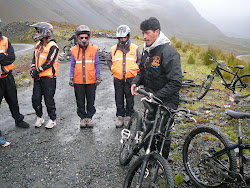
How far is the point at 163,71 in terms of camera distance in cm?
318

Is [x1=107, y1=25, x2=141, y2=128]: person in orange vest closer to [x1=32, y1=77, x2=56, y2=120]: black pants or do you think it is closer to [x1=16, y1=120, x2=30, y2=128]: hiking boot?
[x1=32, y1=77, x2=56, y2=120]: black pants

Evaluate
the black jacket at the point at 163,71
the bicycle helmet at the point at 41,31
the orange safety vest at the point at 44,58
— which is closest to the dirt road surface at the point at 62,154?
the orange safety vest at the point at 44,58

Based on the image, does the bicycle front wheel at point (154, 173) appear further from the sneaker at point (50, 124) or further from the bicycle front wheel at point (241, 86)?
the bicycle front wheel at point (241, 86)

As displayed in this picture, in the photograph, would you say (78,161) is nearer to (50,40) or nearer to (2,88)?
(2,88)

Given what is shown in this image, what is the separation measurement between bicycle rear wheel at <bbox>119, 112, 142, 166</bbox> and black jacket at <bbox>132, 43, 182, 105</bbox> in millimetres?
664

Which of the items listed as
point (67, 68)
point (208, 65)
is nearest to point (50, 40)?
point (67, 68)

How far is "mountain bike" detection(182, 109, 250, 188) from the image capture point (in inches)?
106

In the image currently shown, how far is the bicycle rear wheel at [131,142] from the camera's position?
3598 millimetres

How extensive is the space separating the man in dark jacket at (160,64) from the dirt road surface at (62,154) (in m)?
1.44

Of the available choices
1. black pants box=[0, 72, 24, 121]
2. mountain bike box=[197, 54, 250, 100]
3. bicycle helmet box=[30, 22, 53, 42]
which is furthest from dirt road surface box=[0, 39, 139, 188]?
mountain bike box=[197, 54, 250, 100]

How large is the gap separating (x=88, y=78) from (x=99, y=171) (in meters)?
2.32

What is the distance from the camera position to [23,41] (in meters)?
31.0

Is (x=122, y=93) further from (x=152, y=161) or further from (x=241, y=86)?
(x=241, y=86)

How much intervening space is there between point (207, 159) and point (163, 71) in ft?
5.23
